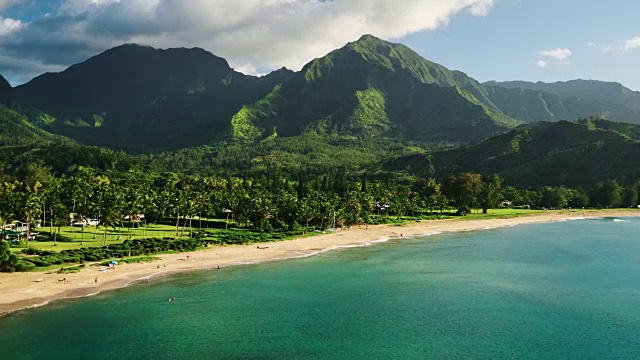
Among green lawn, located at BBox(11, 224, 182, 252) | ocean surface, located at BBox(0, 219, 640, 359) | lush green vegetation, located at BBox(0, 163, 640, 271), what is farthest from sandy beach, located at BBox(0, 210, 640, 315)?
green lawn, located at BBox(11, 224, 182, 252)

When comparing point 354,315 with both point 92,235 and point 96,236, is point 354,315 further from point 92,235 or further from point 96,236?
point 92,235

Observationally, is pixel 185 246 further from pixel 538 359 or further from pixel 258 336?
pixel 538 359

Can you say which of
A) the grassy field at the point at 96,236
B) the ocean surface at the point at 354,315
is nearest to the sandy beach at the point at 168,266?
the ocean surface at the point at 354,315

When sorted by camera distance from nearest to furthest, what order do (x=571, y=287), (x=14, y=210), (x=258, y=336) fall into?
(x=258, y=336) → (x=571, y=287) → (x=14, y=210)

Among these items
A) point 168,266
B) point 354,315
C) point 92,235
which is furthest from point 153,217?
point 354,315

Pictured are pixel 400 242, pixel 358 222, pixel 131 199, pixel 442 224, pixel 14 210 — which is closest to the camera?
pixel 14 210

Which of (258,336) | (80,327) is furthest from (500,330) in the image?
(80,327)
